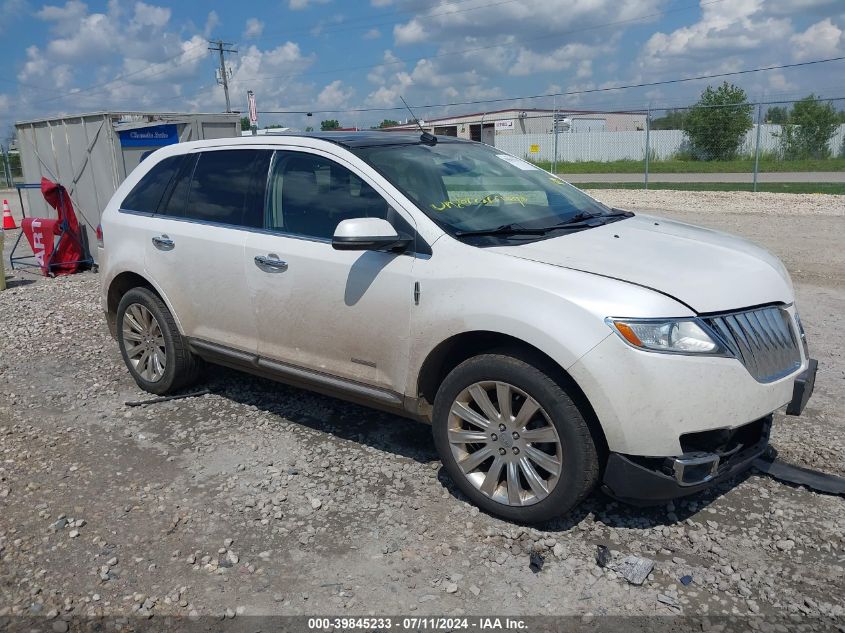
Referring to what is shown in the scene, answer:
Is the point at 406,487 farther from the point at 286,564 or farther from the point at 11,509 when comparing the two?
the point at 11,509

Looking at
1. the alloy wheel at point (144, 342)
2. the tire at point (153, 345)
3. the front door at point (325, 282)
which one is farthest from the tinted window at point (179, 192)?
the front door at point (325, 282)

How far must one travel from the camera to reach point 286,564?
334 cm

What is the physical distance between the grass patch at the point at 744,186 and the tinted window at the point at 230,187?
17.7 m

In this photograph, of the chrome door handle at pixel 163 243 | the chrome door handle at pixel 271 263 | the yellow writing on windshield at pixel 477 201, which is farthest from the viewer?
the chrome door handle at pixel 163 243

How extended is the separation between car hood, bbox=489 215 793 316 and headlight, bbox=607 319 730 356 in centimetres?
13

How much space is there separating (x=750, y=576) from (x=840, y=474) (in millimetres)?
1249

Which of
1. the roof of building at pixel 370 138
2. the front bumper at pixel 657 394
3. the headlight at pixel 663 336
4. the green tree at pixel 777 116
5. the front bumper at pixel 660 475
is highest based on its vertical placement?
the green tree at pixel 777 116

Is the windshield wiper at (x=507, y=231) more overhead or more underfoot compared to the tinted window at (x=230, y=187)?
more underfoot

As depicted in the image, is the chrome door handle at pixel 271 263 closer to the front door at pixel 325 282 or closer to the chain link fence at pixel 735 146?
the front door at pixel 325 282

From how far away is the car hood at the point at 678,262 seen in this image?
127 inches

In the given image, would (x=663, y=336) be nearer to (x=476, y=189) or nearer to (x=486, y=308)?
(x=486, y=308)

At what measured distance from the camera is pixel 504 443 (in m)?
3.51

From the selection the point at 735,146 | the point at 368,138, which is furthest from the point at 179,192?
the point at 735,146

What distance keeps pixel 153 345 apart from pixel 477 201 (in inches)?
112
